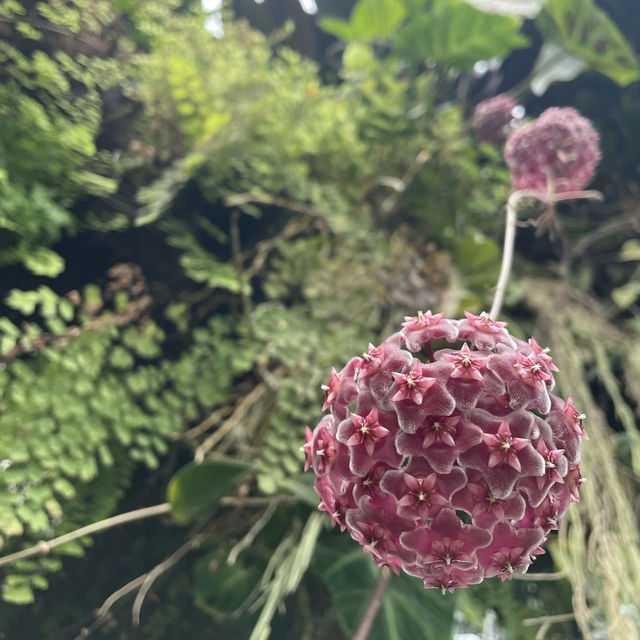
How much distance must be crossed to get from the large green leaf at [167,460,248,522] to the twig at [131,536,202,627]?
0.09 m

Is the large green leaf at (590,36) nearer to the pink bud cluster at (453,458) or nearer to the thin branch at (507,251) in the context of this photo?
the thin branch at (507,251)

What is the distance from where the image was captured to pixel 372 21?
4.19ft

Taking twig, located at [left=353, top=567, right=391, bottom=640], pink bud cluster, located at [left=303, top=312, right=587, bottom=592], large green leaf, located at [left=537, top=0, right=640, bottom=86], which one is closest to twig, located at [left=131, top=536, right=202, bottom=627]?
twig, located at [left=353, top=567, right=391, bottom=640]

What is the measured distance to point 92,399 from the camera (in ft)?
2.30

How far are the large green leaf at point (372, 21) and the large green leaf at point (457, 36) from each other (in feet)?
0.33

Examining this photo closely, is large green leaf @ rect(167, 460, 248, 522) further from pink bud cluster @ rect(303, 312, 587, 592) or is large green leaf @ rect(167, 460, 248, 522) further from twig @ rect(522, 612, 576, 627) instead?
twig @ rect(522, 612, 576, 627)

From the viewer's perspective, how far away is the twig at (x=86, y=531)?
2.06 ft

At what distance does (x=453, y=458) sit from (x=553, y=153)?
1.99 ft

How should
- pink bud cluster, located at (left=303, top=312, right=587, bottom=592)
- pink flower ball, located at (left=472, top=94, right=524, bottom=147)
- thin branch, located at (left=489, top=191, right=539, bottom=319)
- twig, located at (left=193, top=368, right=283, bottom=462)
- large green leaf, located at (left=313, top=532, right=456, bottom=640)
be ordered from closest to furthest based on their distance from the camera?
pink bud cluster, located at (left=303, top=312, right=587, bottom=592), thin branch, located at (left=489, top=191, right=539, bottom=319), large green leaf, located at (left=313, top=532, right=456, bottom=640), twig, located at (left=193, top=368, right=283, bottom=462), pink flower ball, located at (left=472, top=94, right=524, bottom=147)

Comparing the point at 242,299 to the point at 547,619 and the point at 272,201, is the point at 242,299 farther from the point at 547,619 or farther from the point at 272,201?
the point at 547,619

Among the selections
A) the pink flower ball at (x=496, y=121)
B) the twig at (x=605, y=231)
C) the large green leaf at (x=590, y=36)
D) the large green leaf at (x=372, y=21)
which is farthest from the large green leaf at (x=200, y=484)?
the large green leaf at (x=590, y=36)

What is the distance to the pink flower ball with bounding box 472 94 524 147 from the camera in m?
1.05

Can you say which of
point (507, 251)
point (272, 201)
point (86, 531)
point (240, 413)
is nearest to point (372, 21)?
point (272, 201)

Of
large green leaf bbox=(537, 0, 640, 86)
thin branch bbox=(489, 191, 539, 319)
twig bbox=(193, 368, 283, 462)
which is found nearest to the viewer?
thin branch bbox=(489, 191, 539, 319)
